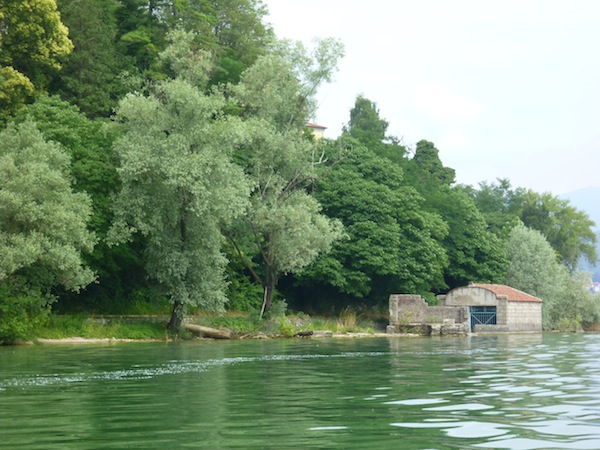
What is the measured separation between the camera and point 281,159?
53.8m

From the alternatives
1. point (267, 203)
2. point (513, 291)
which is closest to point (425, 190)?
point (513, 291)

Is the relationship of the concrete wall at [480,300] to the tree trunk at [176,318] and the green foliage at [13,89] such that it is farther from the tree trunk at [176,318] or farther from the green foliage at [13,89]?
the green foliage at [13,89]

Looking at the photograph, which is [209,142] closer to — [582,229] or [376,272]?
[376,272]

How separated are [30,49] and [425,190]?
40.1 meters

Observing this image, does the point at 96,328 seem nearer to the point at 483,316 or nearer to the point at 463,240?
the point at 483,316

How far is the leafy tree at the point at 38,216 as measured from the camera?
3825 centimetres

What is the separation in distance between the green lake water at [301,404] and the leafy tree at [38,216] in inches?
497

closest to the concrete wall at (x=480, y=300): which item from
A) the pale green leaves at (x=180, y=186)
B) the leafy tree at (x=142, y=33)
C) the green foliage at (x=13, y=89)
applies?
the leafy tree at (x=142, y=33)

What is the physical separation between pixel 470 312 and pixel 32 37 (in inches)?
1500

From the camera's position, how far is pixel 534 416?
13016mm

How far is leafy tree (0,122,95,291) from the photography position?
38.2 meters

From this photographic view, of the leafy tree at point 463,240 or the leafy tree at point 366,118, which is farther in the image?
the leafy tree at point 366,118

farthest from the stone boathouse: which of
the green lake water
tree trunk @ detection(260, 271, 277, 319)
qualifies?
the green lake water

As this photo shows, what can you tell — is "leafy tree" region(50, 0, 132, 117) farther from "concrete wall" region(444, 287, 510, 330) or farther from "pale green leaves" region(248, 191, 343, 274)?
"concrete wall" region(444, 287, 510, 330)
